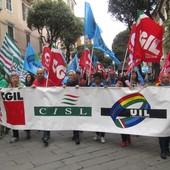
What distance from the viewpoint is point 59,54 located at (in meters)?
6.81

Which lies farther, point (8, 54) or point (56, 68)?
point (8, 54)

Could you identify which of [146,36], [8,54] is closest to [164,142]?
[146,36]

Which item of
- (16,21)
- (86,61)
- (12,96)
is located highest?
(16,21)

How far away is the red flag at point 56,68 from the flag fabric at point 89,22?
159cm

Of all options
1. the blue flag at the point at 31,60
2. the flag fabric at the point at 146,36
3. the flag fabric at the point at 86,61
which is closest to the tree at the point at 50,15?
the flag fabric at the point at 86,61

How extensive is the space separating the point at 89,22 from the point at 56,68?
75.8 inches

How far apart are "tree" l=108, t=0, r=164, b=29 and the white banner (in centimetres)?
1789

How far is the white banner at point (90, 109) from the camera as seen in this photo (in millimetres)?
5516

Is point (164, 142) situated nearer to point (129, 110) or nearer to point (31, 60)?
point (129, 110)

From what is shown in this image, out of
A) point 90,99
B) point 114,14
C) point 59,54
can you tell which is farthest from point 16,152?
point 114,14

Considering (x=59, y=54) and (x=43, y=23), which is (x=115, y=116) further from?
(x=43, y=23)

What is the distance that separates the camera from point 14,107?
21.3ft

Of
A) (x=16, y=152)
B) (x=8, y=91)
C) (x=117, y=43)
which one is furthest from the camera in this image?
(x=117, y=43)

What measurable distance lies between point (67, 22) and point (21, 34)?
5.31 m
